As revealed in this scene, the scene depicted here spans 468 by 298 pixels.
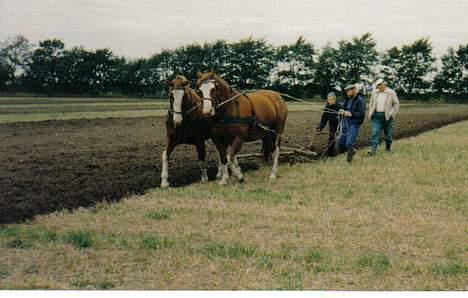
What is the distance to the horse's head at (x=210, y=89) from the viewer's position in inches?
371

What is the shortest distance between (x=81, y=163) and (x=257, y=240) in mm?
7305

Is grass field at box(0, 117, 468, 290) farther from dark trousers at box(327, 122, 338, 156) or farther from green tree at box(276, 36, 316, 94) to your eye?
dark trousers at box(327, 122, 338, 156)

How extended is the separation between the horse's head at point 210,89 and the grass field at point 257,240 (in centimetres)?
147

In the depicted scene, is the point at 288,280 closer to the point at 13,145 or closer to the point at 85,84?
the point at 85,84

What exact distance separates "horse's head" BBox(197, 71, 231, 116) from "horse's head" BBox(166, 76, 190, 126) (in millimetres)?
277

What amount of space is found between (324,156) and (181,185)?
5693 millimetres

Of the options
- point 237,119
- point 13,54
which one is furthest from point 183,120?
point 13,54

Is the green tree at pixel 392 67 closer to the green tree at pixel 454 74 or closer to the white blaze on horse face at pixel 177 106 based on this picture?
the green tree at pixel 454 74

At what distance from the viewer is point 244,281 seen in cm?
522

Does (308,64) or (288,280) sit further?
(308,64)

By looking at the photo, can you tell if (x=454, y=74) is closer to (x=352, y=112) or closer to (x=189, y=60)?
(x=352, y=112)

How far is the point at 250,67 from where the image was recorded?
10.8m

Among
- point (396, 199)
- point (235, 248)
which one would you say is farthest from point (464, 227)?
point (235, 248)

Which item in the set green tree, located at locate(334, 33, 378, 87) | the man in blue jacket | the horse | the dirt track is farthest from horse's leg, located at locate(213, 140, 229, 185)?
the man in blue jacket
